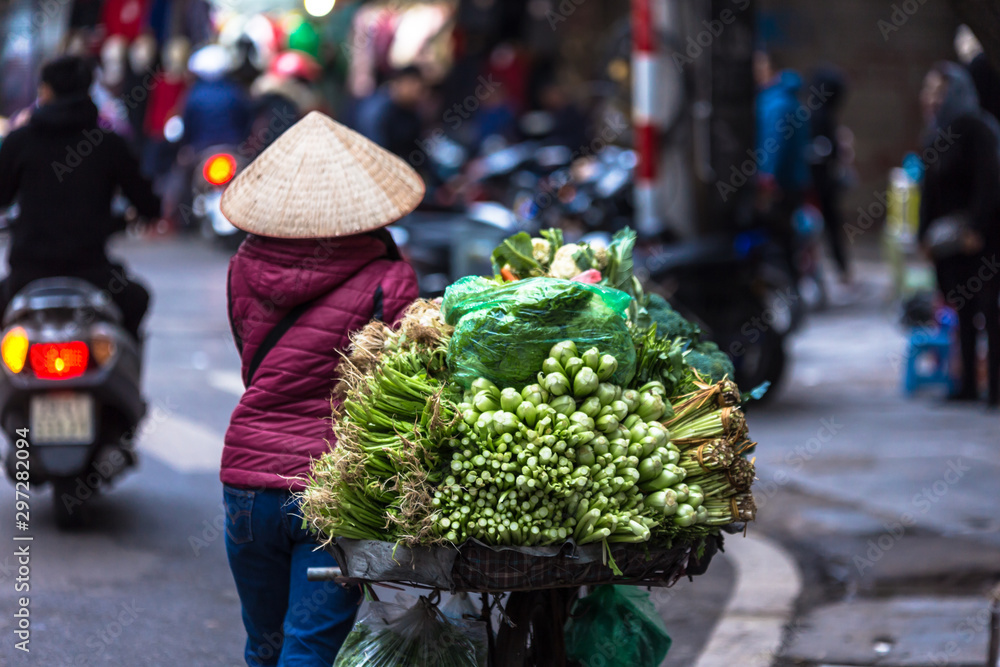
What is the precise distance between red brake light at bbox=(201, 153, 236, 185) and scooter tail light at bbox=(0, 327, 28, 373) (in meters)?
6.62

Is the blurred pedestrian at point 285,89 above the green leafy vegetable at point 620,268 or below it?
below

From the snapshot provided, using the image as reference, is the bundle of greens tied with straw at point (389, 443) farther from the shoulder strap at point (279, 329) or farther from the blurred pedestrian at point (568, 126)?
the blurred pedestrian at point (568, 126)

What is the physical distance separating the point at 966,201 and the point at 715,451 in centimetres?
641

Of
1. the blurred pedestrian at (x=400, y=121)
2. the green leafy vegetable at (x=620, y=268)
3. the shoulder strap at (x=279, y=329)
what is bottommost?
the blurred pedestrian at (x=400, y=121)

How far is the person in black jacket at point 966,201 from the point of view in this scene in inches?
327

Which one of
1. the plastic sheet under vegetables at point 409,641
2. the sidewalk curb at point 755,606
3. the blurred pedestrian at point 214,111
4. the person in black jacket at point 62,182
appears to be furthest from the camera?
the blurred pedestrian at point 214,111

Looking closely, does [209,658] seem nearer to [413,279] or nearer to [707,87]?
[413,279]

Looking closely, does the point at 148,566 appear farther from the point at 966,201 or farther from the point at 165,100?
the point at 165,100

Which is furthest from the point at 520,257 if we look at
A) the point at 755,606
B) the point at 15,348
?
the point at 15,348

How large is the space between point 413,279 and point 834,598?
2.80 meters

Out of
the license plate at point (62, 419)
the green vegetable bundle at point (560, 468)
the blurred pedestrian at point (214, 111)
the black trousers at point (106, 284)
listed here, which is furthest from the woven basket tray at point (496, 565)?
the blurred pedestrian at point (214, 111)

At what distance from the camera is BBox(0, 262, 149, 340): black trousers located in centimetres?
575

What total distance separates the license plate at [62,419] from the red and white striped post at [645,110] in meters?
4.61

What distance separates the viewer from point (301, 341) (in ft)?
10.8
